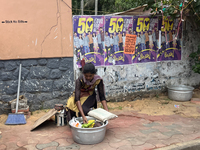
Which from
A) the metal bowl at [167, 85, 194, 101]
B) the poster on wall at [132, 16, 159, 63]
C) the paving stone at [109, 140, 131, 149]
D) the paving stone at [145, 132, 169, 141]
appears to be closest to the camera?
the paving stone at [109, 140, 131, 149]

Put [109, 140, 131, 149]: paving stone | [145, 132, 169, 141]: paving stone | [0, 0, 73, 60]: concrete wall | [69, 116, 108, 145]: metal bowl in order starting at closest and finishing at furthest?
[69, 116, 108, 145]: metal bowl, [109, 140, 131, 149]: paving stone, [145, 132, 169, 141]: paving stone, [0, 0, 73, 60]: concrete wall

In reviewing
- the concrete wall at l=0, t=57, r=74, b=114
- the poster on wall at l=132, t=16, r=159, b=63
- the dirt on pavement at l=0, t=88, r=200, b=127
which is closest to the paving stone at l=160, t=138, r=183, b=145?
the dirt on pavement at l=0, t=88, r=200, b=127

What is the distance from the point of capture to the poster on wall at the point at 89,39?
500 centimetres

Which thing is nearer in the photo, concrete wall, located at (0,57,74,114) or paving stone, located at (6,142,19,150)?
paving stone, located at (6,142,19,150)

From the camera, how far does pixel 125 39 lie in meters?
5.56

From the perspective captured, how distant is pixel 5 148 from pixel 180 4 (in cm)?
503

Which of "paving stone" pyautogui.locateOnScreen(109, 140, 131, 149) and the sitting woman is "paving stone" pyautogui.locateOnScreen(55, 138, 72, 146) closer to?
the sitting woman

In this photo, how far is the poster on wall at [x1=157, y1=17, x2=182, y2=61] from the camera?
6.09m

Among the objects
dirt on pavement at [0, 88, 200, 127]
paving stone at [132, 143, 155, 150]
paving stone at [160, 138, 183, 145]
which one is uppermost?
dirt on pavement at [0, 88, 200, 127]

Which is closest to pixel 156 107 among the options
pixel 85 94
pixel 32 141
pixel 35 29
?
pixel 85 94

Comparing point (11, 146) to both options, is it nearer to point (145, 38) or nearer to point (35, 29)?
point (35, 29)

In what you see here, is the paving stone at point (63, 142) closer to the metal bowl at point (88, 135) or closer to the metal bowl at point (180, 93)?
the metal bowl at point (88, 135)

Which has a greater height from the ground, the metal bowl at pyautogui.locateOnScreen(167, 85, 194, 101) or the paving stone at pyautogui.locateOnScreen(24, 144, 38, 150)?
the metal bowl at pyautogui.locateOnScreen(167, 85, 194, 101)

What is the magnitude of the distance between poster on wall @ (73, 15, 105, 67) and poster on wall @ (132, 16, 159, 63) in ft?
3.24
